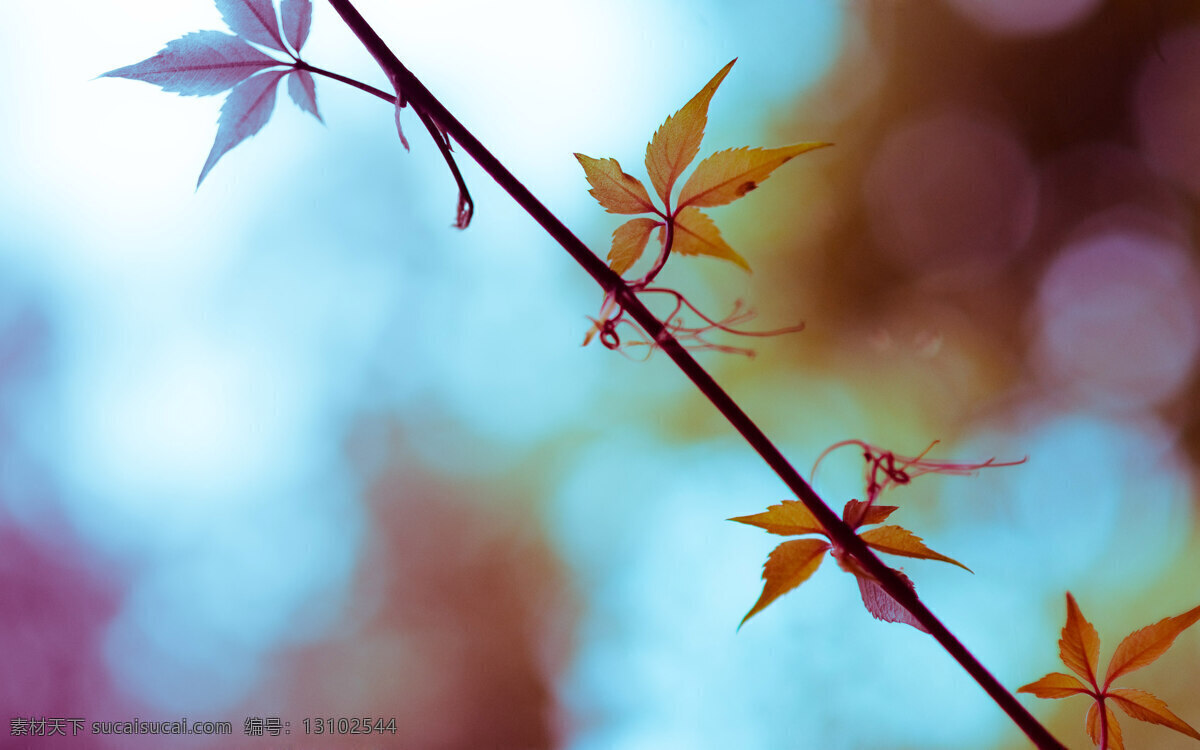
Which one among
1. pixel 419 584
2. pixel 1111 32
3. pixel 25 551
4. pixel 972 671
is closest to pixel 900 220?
pixel 1111 32

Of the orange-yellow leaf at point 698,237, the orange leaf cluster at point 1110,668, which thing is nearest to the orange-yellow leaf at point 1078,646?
the orange leaf cluster at point 1110,668

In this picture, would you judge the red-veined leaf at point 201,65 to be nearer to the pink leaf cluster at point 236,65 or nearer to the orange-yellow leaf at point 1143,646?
the pink leaf cluster at point 236,65

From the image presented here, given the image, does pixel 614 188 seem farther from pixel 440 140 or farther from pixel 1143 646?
pixel 1143 646

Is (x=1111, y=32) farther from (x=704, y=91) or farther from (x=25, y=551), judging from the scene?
(x=25, y=551)

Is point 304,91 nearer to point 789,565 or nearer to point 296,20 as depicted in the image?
point 296,20

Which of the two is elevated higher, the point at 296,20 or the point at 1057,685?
the point at 296,20

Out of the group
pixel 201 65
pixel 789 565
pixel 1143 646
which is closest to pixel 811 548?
pixel 789 565

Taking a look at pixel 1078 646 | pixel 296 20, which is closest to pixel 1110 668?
pixel 1078 646
